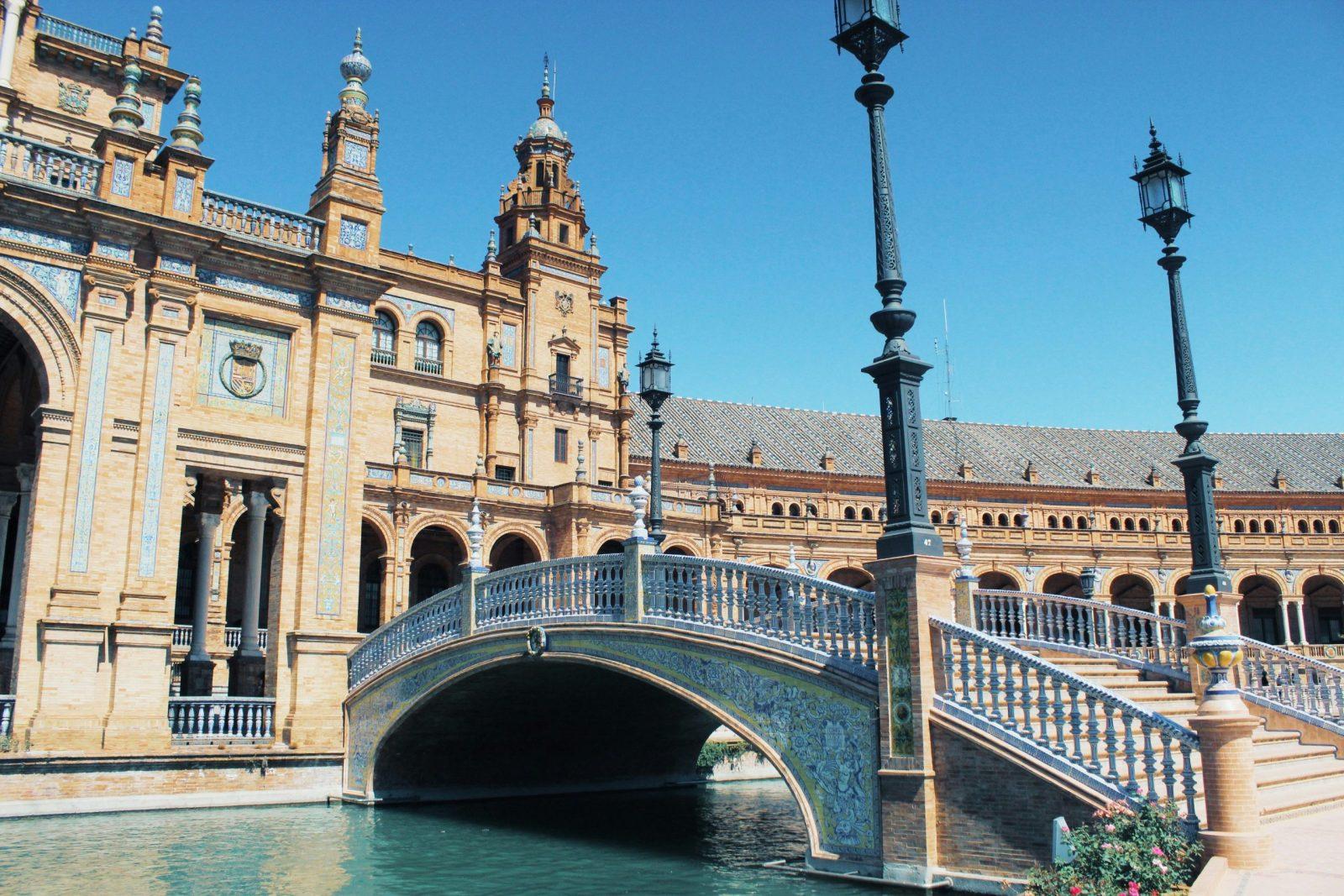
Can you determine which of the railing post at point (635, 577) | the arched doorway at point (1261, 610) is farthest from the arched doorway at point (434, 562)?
the arched doorway at point (1261, 610)

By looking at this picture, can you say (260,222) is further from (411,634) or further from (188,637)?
(188,637)

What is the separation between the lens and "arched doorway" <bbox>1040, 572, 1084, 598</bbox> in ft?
177

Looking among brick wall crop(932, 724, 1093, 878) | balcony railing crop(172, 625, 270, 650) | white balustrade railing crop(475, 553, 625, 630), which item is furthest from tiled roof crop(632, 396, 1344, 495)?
brick wall crop(932, 724, 1093, 878)

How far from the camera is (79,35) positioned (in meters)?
27.1

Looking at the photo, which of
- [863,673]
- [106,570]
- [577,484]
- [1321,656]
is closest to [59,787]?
[106,570]

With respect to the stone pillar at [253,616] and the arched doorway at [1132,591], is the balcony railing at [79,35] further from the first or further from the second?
the arched doorway at [1132,591]

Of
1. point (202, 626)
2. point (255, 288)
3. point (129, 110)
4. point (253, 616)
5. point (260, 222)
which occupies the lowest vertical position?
point (202, 626)

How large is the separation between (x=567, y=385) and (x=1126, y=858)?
37.9 metres

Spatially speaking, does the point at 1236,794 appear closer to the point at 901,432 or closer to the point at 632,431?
the point at 901,432

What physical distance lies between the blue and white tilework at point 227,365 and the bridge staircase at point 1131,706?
13.6 m

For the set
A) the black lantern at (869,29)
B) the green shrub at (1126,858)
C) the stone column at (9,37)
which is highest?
the stone column at (9,37)

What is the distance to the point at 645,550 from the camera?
14.9 metres

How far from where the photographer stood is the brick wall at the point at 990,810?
9914mm

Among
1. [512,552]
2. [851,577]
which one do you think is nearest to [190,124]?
[512,552]
